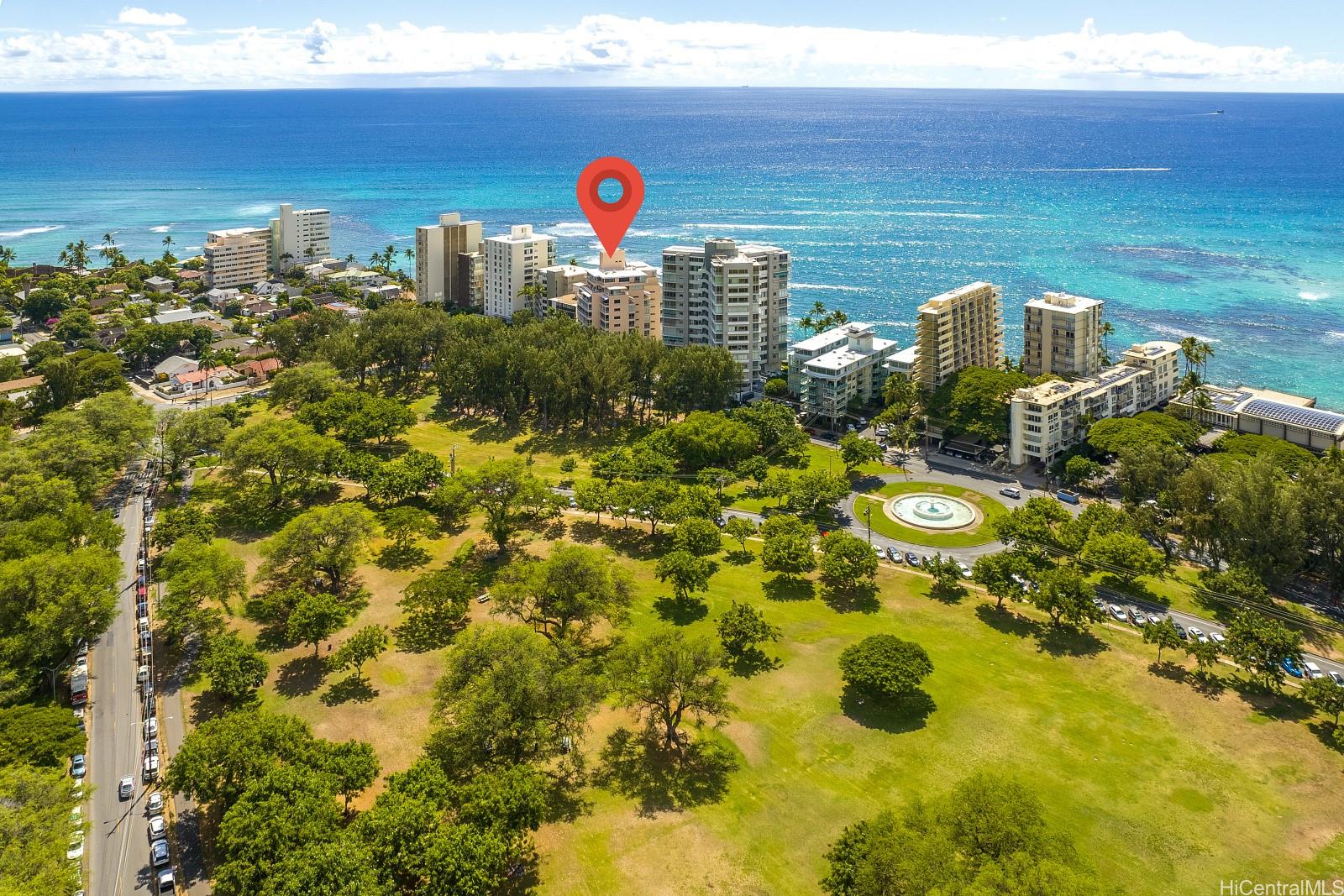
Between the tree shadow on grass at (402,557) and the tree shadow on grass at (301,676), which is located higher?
the tree shadow on grass at (402,557)

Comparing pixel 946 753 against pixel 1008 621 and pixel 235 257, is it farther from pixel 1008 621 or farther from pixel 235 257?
pixel 235 257

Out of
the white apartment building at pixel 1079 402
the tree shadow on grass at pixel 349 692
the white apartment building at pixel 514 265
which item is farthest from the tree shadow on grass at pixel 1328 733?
the white apartment building at pixel 514 265

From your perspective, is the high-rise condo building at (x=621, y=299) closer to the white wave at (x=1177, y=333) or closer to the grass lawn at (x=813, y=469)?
the grass lawn at (x=813, y=469)

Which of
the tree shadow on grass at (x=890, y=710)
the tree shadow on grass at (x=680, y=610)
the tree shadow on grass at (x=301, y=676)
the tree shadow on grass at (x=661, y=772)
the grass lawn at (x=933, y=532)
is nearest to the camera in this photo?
the tree shadow on grass at (x=661, y=772)

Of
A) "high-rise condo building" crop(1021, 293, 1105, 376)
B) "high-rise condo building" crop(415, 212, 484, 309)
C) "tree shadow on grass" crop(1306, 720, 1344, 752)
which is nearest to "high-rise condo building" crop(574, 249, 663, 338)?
"high-rise condo building" crop(415, 212, 484, 309)

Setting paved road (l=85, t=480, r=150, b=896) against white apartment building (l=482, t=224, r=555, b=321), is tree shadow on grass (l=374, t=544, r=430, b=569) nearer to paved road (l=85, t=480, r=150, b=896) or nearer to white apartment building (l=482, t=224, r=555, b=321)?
paved road (l=85, t=480, r=150, b=896)

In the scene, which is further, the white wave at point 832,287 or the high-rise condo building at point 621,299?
the white wave at point 832,287

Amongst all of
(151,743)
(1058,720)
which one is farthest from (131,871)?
(1058,720)
